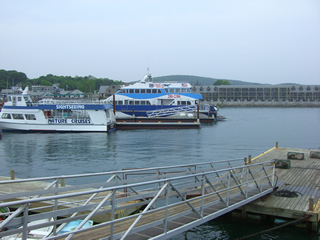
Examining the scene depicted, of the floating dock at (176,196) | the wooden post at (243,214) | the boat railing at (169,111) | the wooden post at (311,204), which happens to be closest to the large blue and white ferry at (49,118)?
the boat railing at (169,111)

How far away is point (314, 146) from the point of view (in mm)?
26422

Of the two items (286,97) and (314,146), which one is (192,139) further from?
(286,97)

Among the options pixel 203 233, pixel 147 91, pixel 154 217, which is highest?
pixel 147 91

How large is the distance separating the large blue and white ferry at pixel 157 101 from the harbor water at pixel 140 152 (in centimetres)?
878

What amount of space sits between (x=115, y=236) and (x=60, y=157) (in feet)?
57.9

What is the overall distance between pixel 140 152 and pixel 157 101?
22492 millimetres

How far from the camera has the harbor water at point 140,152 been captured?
988cm

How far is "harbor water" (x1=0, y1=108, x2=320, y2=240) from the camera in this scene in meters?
9.88

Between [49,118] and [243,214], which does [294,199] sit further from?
[49,118]

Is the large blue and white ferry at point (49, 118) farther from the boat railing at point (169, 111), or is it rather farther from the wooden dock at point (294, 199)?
the wooden dock at point (294, 199)

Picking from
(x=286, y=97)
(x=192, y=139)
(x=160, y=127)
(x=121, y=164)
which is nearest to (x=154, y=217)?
(x=121, y=164)

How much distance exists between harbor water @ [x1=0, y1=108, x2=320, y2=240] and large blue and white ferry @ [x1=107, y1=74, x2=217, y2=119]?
878 cm

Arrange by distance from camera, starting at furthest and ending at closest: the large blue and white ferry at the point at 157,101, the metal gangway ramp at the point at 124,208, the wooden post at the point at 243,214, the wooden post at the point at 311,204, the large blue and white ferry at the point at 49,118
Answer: the large blue and white ferry at the point at 157,101
the large blue and white ferry at the point at 49,118
the wooden post at the point at 243,214
the wooden post at the point at 311,204
the metal gangway ramp at the point at 124,208

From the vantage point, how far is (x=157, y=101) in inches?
1785
